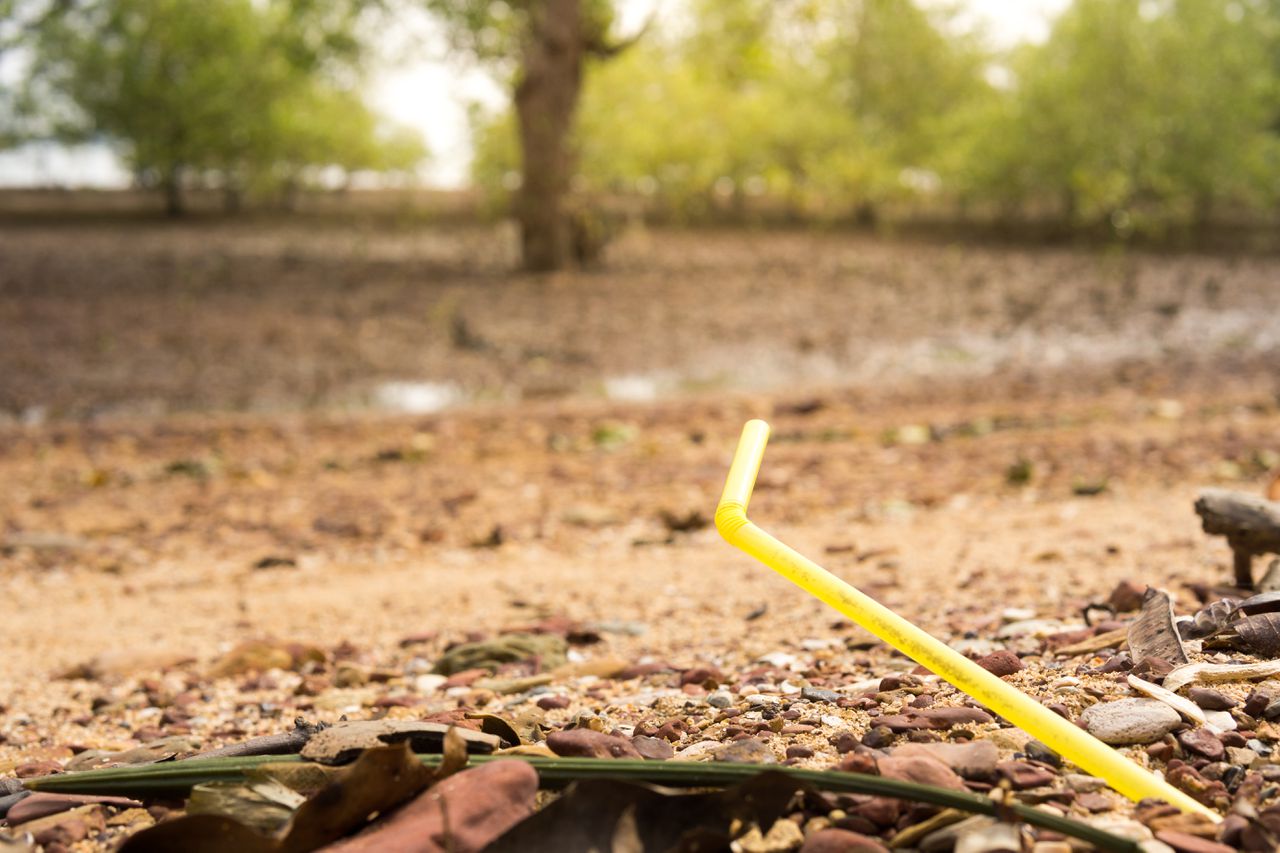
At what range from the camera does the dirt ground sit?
3.22m

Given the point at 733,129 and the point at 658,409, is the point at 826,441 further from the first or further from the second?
the point at 733,129

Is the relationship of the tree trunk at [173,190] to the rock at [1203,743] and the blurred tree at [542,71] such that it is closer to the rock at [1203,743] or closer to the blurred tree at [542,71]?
the blurred tree at [542,71]

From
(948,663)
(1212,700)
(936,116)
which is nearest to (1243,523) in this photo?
(1212,700)

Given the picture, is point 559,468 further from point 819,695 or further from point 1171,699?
point 1171,699

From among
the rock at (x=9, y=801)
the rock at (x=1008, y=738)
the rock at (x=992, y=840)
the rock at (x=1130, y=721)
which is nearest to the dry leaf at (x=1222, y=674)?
the rock at (x=1130, y=721)

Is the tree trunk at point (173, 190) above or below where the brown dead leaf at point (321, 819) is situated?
above

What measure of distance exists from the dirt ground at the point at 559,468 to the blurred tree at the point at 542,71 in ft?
3.30

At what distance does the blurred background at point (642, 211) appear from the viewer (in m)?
10.2

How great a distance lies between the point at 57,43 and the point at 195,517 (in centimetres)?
2345

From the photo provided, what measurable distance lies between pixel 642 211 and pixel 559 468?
70.6 feet

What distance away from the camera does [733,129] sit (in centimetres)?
2692

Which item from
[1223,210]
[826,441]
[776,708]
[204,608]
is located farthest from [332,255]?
[1223,210]

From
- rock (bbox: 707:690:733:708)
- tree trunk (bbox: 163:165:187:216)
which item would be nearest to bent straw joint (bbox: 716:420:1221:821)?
rock (bbox: 707:690:733:708)

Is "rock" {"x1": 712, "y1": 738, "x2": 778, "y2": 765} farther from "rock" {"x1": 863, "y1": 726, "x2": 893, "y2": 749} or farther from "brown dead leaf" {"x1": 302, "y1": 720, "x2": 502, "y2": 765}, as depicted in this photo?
"brown dead leaf" {"x1": 302, "y1": 720, "x2": 502, "y2": 765}
